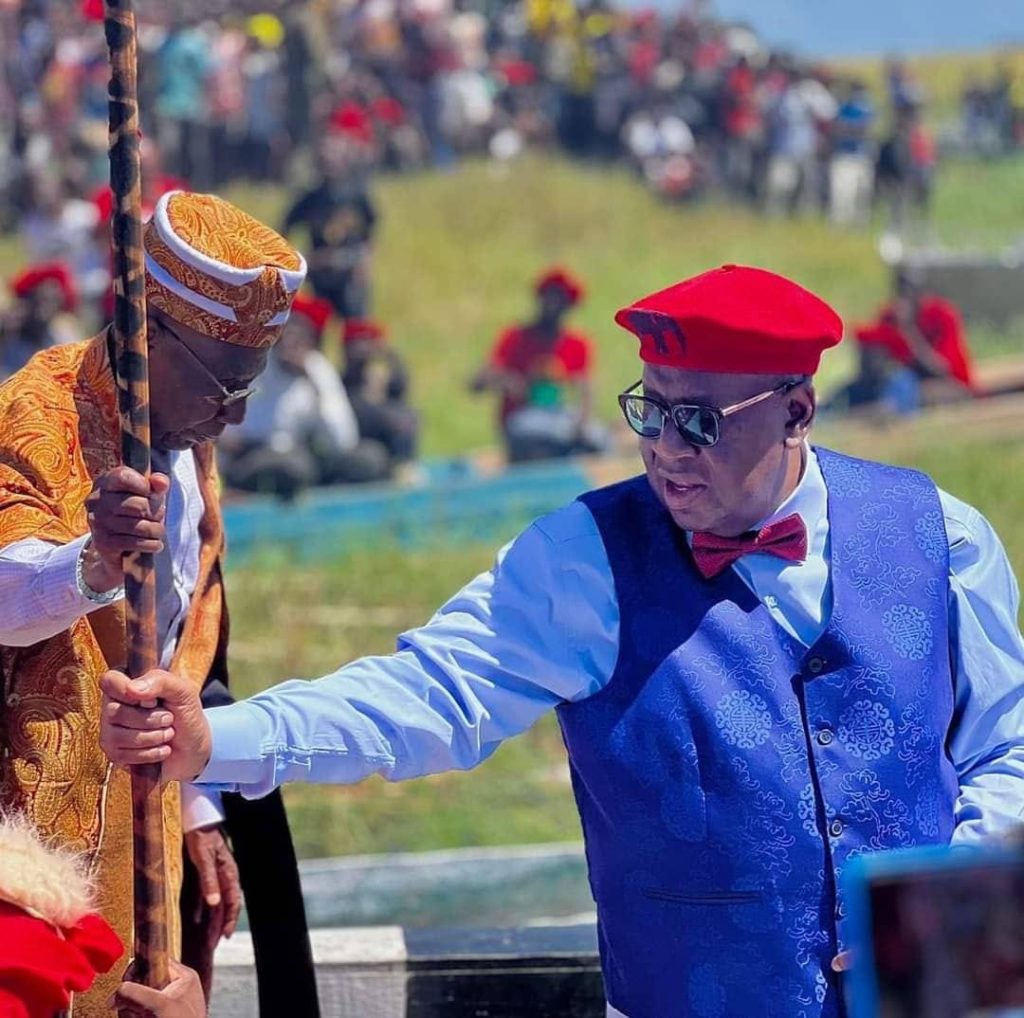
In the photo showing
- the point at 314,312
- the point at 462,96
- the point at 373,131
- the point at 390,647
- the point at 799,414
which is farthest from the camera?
the point at 462,96

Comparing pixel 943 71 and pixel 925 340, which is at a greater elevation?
pixel 925 340

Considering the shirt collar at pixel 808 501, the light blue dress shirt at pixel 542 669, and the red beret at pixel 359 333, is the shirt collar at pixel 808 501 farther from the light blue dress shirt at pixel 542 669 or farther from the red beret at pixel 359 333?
the red beret at pixel 359 333

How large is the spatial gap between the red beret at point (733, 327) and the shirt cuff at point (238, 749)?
797 mm

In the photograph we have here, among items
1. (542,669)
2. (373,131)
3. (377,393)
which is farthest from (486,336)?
(542,669)

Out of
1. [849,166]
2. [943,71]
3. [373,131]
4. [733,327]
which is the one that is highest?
[733,327]

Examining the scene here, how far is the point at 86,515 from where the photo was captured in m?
3.10

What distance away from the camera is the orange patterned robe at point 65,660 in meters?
3.23

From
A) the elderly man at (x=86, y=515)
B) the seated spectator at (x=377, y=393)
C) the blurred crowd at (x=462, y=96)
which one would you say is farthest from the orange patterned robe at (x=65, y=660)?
the blurred crowd at (x=462, y=96)

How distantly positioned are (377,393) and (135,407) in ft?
33.3

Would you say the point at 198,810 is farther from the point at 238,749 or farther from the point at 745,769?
the point at 745,769

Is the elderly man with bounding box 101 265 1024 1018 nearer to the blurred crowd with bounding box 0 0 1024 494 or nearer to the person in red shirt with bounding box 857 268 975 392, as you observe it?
the blurred crowd with bounding box 0 0 1024 494

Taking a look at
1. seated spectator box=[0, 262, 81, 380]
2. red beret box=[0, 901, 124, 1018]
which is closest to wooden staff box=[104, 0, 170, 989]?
red beret box=[0, 901, 124, 1018]

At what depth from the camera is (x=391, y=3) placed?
81.0 ft

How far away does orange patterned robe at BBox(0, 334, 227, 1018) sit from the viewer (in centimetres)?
323
